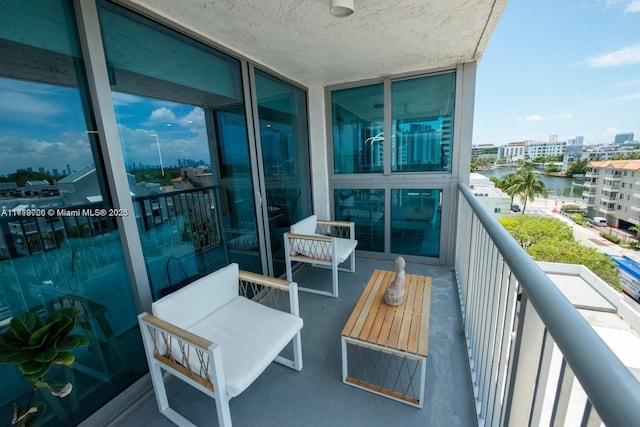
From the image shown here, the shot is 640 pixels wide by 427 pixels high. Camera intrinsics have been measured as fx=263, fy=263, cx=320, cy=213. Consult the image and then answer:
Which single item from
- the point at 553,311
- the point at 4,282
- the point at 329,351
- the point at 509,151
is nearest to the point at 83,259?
the point at 4,282

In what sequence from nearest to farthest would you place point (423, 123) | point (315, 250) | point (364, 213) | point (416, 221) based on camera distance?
point (315, 250) < point (423, 123) < point (416, 221) < point (364, 213)

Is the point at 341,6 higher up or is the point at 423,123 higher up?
the point at 341,6

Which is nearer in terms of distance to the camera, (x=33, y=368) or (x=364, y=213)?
(x=33, y=368)

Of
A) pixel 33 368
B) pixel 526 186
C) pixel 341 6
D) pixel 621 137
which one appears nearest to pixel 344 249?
pixel 341 6

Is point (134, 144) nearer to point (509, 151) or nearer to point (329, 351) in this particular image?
point (329, 351)

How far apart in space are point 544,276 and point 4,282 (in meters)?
2.21

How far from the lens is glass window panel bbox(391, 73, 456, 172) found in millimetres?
3232

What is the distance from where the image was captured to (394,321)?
1755mm

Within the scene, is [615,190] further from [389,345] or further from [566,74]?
[389,345]

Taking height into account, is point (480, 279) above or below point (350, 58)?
below

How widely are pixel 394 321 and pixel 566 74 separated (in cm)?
2651

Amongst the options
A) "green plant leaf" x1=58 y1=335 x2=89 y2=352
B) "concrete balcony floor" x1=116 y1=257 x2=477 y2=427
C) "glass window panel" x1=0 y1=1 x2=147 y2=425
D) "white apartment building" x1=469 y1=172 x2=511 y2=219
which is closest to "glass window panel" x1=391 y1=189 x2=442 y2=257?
"white apartment building" x1=469 y1=172 x2=511 y2=219

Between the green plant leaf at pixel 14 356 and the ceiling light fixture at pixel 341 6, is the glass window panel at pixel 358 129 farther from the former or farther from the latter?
the green plant leaf at pixel 14 356

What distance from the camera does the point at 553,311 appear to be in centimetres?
59
